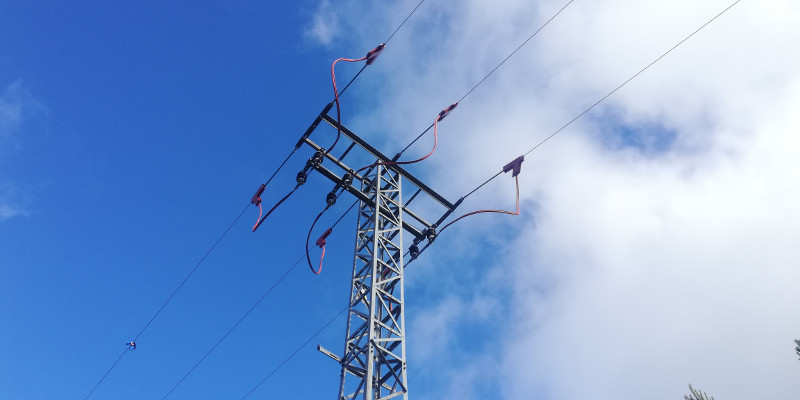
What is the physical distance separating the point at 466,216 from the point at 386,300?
3571 mm

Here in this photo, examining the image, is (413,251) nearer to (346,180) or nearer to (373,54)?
(346,180)

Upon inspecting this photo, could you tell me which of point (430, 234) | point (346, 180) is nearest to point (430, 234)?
point (430, 234)

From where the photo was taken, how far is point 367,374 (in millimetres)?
8398

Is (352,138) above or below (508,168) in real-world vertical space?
above

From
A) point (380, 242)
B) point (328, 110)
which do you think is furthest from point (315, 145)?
point (380, 242)

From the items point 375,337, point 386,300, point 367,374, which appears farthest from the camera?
point 386,300

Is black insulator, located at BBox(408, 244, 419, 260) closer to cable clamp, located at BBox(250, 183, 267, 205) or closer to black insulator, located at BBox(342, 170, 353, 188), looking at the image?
black insulator, located at BBox(342, 170, 353, 188)

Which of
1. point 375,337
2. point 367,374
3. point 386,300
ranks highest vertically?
point 386,300

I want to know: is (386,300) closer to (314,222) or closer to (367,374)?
(367,374)

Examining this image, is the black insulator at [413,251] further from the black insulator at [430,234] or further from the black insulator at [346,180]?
the black insulator at [346,180]

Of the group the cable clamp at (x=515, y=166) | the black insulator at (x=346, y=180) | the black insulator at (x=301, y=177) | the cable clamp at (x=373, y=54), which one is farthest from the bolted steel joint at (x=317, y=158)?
the cable clamp at (x=515, y=166)

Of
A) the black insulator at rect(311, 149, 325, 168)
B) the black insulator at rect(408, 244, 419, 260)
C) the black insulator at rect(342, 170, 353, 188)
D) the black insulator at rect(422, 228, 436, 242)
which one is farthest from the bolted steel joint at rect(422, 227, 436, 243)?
the black insulator at rect(311, 149, 325, 168)

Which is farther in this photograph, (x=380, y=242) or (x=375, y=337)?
(x=380, y=242)

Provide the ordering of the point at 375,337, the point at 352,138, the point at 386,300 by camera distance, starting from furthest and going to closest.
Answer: the point at 352,138 < the point at 386,300 < the point at 375,337
